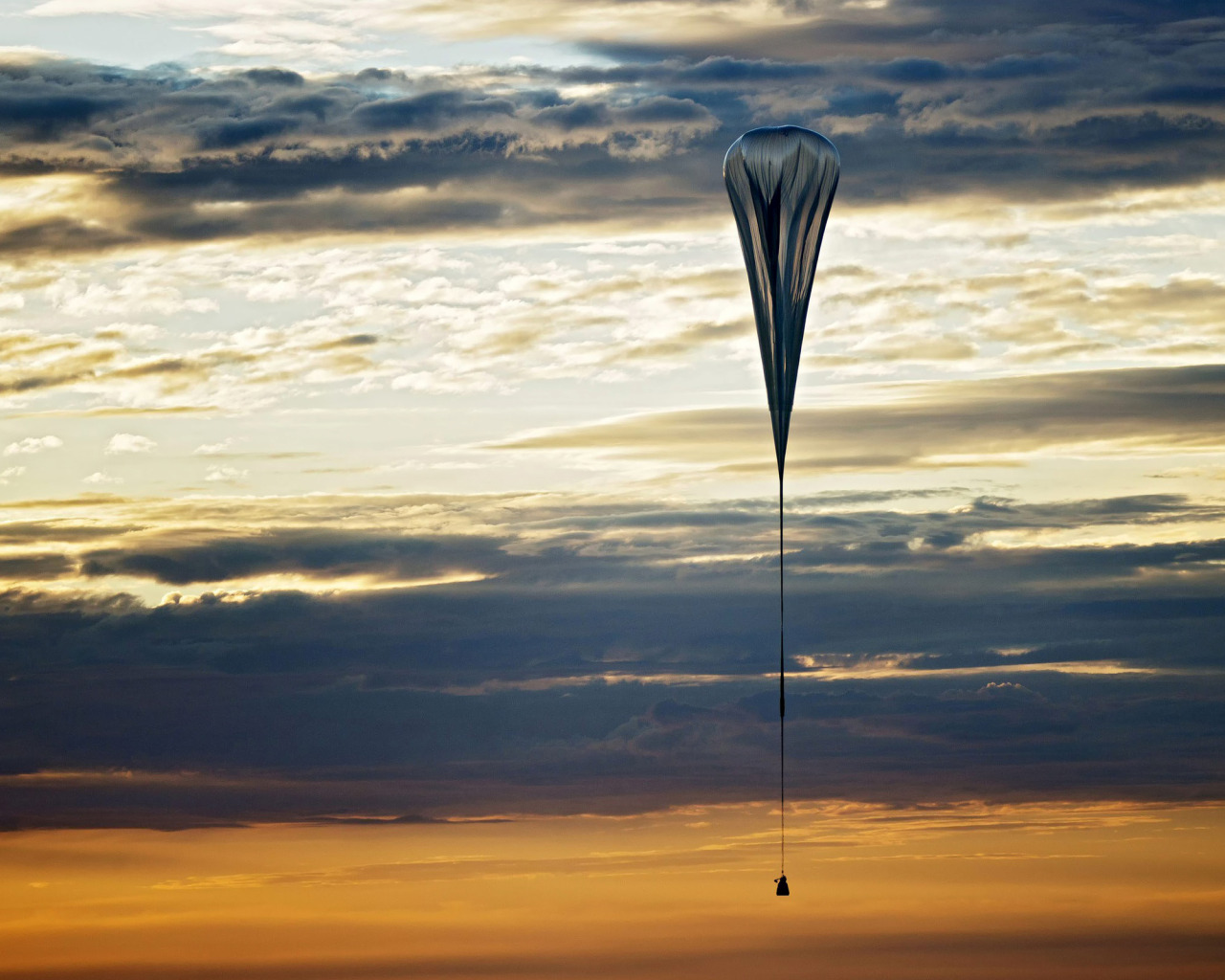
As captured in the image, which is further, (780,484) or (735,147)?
(735,147)

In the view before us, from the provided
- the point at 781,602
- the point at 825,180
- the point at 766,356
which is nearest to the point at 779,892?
the point at 781,602

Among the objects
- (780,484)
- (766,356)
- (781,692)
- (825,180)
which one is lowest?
(781,692)

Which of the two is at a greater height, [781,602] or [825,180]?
[825,180]

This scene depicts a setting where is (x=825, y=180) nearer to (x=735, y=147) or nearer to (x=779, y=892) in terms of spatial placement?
(x=735, y=147)
